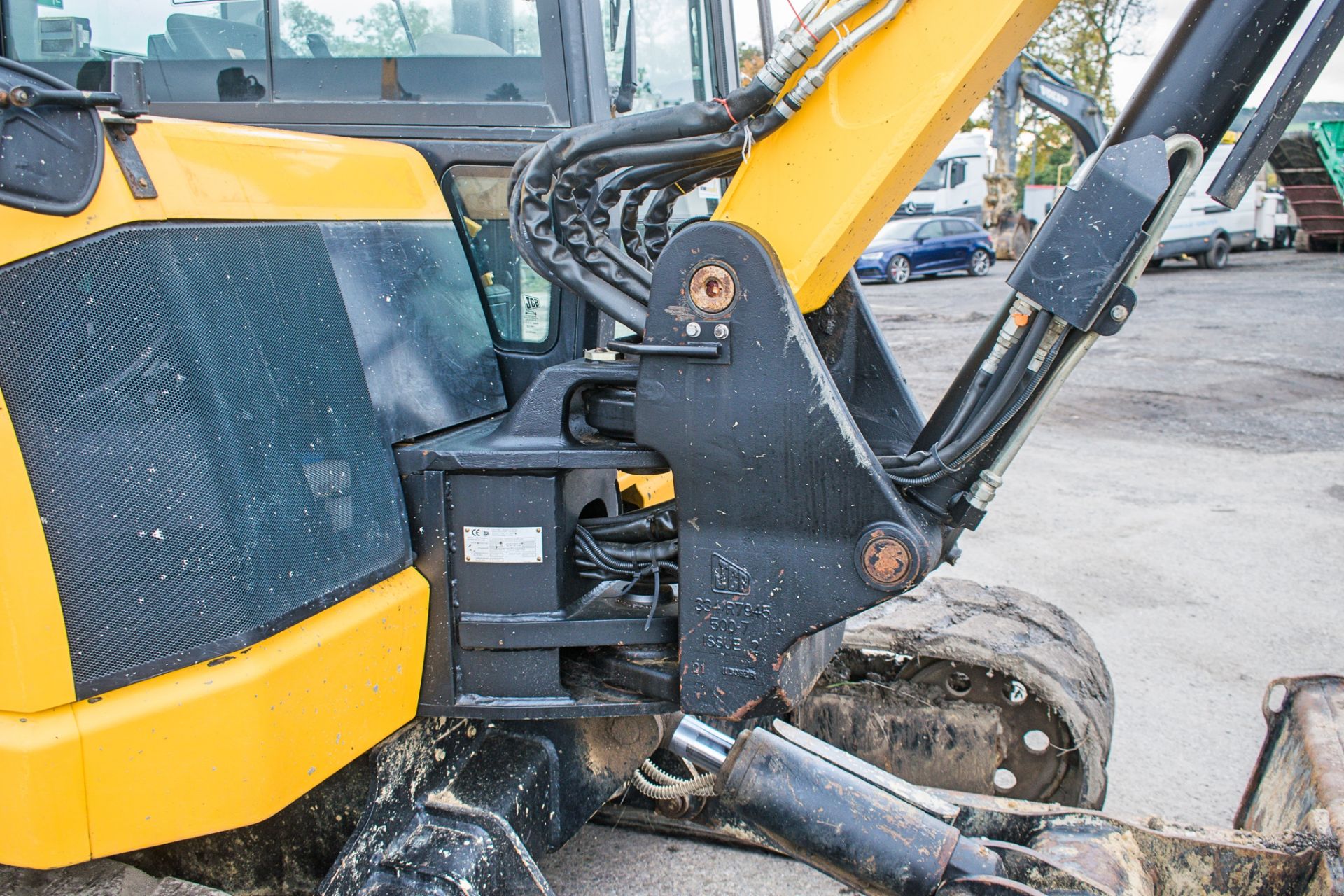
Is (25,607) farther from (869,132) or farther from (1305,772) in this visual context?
(1305,772)

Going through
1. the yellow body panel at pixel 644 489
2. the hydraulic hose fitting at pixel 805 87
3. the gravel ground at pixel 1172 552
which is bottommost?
the gravel ground at pixel 1172 552

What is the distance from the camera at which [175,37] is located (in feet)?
8.01

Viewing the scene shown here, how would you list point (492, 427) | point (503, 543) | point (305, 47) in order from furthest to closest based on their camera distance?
point (305, 47) < point (492, 427) < point (503, 543)

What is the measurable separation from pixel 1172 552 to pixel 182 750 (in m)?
4.66

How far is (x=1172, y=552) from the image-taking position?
5145 mm

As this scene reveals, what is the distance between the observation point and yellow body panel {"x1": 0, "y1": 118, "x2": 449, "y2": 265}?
1.60 meters

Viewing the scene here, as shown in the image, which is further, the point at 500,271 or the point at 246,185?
the point at 500,271

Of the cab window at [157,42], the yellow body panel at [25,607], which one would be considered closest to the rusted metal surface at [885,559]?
the yellow body panel at [25,607]

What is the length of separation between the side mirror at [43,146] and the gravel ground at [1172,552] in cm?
199

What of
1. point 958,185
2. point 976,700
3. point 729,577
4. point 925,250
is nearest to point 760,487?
point 729,577

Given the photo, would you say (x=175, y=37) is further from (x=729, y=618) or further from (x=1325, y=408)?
(x=1325, y=408)

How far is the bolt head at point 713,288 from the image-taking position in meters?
1.92

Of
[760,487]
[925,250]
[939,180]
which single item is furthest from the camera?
[939,180]

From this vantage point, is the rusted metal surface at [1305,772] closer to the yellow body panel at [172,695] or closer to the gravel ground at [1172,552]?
the gravel ground at [1172,552]
